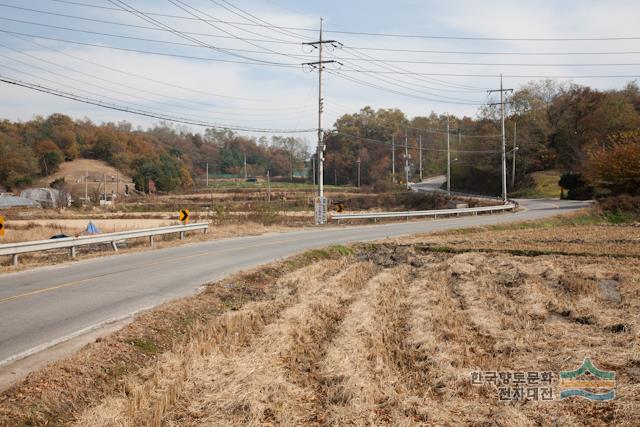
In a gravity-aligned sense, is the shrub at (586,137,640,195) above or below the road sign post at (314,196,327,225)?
above

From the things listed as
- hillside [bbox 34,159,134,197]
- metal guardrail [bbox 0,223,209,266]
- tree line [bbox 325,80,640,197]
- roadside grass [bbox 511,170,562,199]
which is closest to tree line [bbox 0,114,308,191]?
hillside [bbox 34,159,134,197]

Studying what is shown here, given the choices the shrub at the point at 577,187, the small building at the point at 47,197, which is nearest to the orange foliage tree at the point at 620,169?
the shrub at the point at 577,187

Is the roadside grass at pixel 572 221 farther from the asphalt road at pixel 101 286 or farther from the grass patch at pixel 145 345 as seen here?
the grass patch at pixel 145 345

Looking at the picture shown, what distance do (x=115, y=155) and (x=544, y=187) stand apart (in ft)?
265

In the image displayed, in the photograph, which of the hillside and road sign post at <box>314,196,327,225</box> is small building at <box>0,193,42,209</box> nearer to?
the hillside

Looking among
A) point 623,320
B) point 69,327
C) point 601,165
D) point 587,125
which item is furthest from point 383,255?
Result: point 587,125

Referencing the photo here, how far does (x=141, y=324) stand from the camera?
388 inches

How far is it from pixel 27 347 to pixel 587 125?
8322cm

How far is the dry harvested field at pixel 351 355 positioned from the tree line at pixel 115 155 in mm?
88040

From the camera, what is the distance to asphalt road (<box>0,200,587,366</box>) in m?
A: 9.49

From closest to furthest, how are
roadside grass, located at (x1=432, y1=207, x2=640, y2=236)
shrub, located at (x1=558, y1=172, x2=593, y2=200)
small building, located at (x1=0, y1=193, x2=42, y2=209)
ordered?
roadside grass, located at (x1=432, y1=207, x2=640, y2=236) → shrub, located at (x1=558, y1=172, x2=593, y2=200) → small building, located at (x1=0, y1=193, x2=42, y2=209)

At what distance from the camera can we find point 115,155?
111 metres

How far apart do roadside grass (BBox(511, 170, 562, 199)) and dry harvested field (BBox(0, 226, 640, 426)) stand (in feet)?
191

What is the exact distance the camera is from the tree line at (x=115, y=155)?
89.6 m
